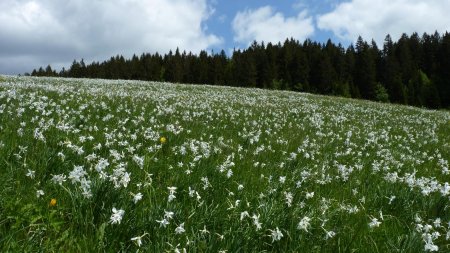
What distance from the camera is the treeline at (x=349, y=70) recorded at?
88.2 metres

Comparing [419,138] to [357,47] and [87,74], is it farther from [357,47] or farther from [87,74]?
[87,74]

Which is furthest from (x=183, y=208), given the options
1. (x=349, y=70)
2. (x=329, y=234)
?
(x=349, y=70)

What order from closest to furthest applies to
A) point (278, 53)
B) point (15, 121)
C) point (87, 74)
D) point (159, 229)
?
1. point (159, 229)
2. point (15, 121)
3. point (278, 53)
4. point (87, 74)

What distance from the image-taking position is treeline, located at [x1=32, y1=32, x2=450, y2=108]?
88188 millimetres

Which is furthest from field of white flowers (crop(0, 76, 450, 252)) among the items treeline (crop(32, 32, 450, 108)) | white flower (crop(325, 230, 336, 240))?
treeline (crop(32, 32, 450, 108))

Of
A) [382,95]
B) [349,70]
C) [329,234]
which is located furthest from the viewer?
[349,70]

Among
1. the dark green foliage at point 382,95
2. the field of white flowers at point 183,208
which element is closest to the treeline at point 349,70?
the dark green foliage at point 382,95

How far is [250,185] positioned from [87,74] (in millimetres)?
170654

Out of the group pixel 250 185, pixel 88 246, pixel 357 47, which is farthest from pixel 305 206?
pixel 357 47

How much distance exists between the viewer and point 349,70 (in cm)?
10406

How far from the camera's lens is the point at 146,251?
2969 millimetres

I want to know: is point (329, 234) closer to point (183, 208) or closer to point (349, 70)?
point (183, 208)

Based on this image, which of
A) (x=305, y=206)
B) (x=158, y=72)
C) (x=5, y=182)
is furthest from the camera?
(x=158, y=72)

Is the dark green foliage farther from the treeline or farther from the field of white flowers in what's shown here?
the field of white flowers
